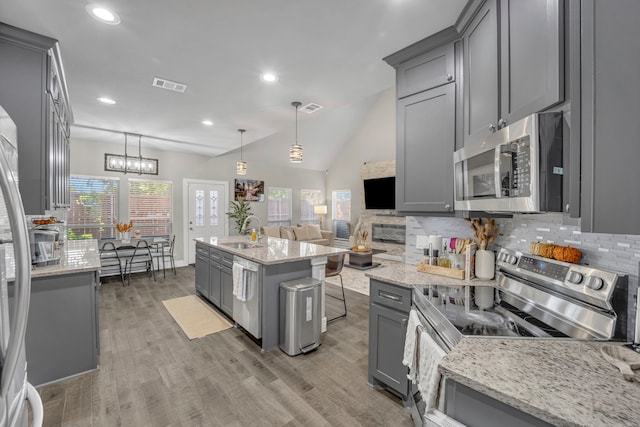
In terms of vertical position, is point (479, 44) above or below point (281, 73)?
below

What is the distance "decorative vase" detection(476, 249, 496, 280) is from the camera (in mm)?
1968

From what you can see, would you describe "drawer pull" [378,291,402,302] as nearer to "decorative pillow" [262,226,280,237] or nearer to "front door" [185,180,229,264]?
"front door" [185,180,229,264]

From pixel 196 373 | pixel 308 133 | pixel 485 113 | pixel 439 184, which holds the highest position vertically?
pixel 308 133

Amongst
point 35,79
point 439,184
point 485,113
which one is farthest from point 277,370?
point 35,79

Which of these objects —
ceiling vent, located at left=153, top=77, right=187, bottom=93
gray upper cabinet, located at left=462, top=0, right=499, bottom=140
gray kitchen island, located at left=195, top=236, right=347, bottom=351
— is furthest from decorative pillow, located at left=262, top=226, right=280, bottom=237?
gray upper cabinet, located at left=462, top=0, right=499, bottom=140

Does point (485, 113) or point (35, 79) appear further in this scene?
point (35, 79)

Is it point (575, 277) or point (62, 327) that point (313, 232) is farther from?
point (575, 277)

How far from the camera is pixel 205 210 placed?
22.7 feet

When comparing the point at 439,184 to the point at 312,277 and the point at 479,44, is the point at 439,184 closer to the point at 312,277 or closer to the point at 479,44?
the point at 479,44

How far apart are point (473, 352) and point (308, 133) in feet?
23.1

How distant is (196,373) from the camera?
94.6 inches

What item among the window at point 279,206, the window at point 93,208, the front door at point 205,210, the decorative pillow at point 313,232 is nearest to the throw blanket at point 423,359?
the front door at point 205,210

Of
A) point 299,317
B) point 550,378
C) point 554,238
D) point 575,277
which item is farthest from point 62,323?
point 554,238

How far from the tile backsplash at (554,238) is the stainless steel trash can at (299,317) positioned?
1.02 meters
